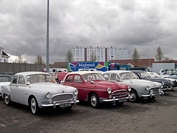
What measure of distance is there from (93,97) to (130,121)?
2.89 meters

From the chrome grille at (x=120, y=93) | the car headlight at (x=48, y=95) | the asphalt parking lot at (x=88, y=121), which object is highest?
the car headlight at (x=48, y=95)

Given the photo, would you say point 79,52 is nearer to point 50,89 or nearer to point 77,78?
point 77,78

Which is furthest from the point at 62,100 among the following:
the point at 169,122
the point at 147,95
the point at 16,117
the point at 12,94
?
the point at 147,95

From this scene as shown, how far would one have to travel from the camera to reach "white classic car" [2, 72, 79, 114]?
7.47 meters

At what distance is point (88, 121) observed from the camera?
6.91 m

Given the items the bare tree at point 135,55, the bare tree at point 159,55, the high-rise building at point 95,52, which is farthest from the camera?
the high-rise building at point 95,52

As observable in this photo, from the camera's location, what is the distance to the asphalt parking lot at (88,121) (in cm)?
593

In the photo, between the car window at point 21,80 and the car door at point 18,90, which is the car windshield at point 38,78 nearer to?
the car window at point 21,80

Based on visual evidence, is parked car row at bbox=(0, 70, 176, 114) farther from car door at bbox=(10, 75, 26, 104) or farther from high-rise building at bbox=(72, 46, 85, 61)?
high-rise building at bbox=(72, 46, 85, 61)

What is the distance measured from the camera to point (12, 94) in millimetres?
9492

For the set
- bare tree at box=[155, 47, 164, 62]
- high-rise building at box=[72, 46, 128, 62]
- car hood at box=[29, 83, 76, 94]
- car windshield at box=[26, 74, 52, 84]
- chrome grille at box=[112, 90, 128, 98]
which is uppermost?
high-rise building at box=[72, 46, 128, 62]

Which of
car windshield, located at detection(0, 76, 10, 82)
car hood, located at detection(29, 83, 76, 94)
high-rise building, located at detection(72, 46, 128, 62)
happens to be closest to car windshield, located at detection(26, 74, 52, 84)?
car hood, located at detection(29, 83, 76, 94)

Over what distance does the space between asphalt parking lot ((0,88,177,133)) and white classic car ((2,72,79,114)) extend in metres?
0.49

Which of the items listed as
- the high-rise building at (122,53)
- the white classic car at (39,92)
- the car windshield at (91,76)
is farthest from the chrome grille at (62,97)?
the high-rise building at (122,53)
